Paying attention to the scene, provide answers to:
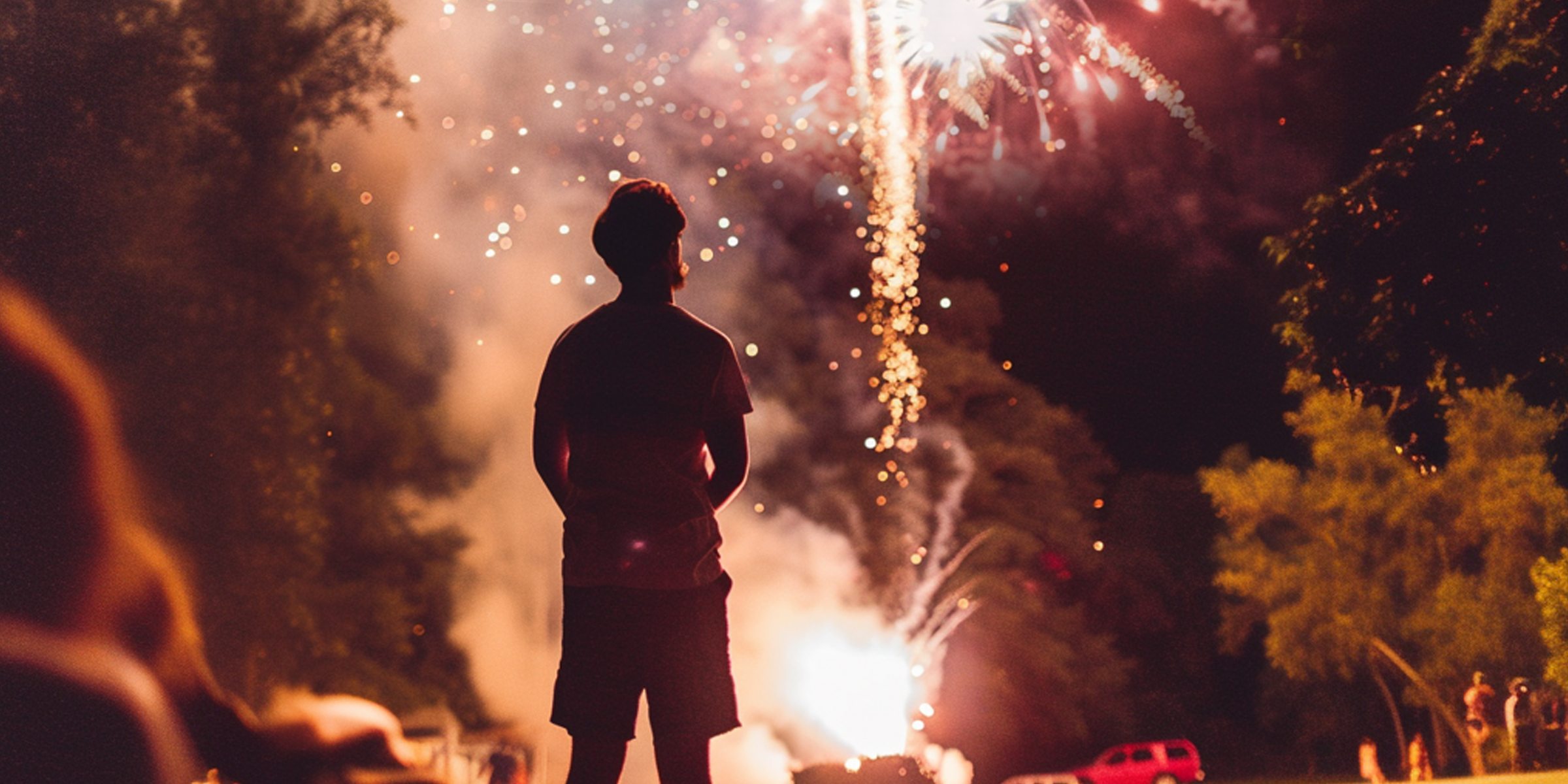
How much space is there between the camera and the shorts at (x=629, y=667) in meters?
1.90

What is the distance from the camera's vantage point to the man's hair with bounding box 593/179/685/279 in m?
2.03

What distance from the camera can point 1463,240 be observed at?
684 cm

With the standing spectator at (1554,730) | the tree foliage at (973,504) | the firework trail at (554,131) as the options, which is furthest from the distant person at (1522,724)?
the firework trail at (554,131)

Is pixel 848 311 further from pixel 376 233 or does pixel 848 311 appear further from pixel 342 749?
pixel 342 749

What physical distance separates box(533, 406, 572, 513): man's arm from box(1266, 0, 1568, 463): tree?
6562mm

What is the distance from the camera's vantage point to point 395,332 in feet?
48.1

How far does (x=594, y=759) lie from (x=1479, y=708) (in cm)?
2274

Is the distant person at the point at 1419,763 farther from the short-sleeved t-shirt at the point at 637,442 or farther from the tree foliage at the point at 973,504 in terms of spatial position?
the short-sleeved t-shirt at the point at 637,442

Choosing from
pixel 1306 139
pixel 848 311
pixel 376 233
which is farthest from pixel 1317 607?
pixel 376 233

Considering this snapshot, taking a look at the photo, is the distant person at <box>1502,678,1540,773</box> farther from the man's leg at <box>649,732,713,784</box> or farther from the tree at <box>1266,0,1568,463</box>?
the man's leg at <box>649,732,713,784</box>

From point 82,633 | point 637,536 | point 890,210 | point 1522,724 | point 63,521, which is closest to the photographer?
point 637,536

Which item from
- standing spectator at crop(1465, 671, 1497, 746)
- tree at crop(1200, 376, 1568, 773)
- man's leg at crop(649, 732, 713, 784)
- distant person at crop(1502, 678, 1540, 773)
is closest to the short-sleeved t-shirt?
man's leg at crop(649, 732, 713, 784)

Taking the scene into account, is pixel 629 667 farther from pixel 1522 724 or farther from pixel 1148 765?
pixel 1522 724

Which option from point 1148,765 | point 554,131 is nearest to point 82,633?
point 554,131
